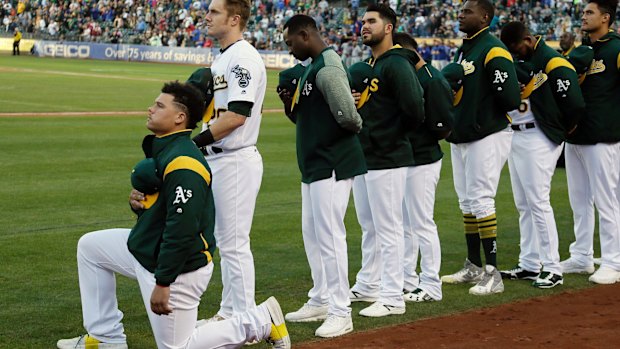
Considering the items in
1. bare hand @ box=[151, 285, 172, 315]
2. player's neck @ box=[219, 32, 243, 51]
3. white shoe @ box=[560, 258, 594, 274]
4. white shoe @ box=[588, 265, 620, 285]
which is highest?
player's neck @ box=[219, 32, 243, 51]

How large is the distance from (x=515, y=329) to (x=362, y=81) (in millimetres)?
2231

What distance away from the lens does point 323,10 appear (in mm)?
54312

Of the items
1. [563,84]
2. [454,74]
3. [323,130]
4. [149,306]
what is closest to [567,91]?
[563,84]

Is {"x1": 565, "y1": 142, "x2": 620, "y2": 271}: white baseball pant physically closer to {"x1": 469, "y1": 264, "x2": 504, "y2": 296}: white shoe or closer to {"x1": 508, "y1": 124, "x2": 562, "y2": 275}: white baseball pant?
{"x1": 508, "y1": 124, "x2": 562, "y2": 275}: white baseball pant

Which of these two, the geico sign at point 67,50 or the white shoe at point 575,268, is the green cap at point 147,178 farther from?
the geico sign at point 67,50

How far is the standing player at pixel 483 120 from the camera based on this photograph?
8.60 meters

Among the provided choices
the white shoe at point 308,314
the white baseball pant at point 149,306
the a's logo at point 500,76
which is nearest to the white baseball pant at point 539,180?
the a's logo at point 500,76

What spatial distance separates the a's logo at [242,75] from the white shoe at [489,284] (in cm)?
305

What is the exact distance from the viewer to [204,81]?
6.84 meters

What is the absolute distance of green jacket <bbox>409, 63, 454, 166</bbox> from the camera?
27.0 feet

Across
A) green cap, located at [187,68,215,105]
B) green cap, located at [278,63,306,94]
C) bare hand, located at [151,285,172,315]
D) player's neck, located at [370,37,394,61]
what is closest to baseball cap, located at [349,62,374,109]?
player's neck, located at [370,37,394,61]

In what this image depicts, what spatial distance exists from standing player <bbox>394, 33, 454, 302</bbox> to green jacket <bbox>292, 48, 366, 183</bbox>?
1.07 m

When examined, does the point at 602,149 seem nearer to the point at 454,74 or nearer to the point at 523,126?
the point at 523,126

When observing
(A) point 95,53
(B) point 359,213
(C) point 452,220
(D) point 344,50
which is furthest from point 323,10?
(B) point 359,213
